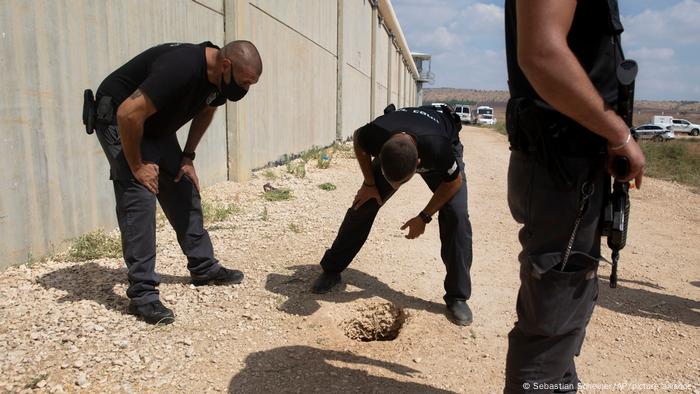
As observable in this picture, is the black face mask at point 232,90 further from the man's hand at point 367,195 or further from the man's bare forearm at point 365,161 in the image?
the man's hand at point 367,195

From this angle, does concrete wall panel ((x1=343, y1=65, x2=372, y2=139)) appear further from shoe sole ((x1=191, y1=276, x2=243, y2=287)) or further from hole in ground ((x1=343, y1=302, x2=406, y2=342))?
hole in ground ((x1=343, y1=302, x2=406, y2=342))

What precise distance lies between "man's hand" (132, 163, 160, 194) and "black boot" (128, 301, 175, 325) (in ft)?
2.11

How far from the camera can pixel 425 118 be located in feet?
9.82

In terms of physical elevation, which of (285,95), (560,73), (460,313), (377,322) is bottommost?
(377,322)

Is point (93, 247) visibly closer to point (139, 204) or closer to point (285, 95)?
point (139, 204)

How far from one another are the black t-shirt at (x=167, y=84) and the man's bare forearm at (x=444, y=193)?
1.42 meters

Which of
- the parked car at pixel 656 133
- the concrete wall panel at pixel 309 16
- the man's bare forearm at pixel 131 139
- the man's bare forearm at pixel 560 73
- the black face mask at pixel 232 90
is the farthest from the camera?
the parked car at pixel 656 133

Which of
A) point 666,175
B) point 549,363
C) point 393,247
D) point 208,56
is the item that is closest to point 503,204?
point 393,247

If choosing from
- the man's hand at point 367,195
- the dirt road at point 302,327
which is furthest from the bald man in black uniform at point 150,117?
the man's hand at point 367,195

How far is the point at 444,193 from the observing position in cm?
303

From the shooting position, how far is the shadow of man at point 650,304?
3.50 m

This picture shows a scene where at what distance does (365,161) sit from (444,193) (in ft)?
1.67

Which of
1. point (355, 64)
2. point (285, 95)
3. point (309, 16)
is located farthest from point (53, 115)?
point (355, 64)

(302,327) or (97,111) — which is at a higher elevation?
(97,111)
